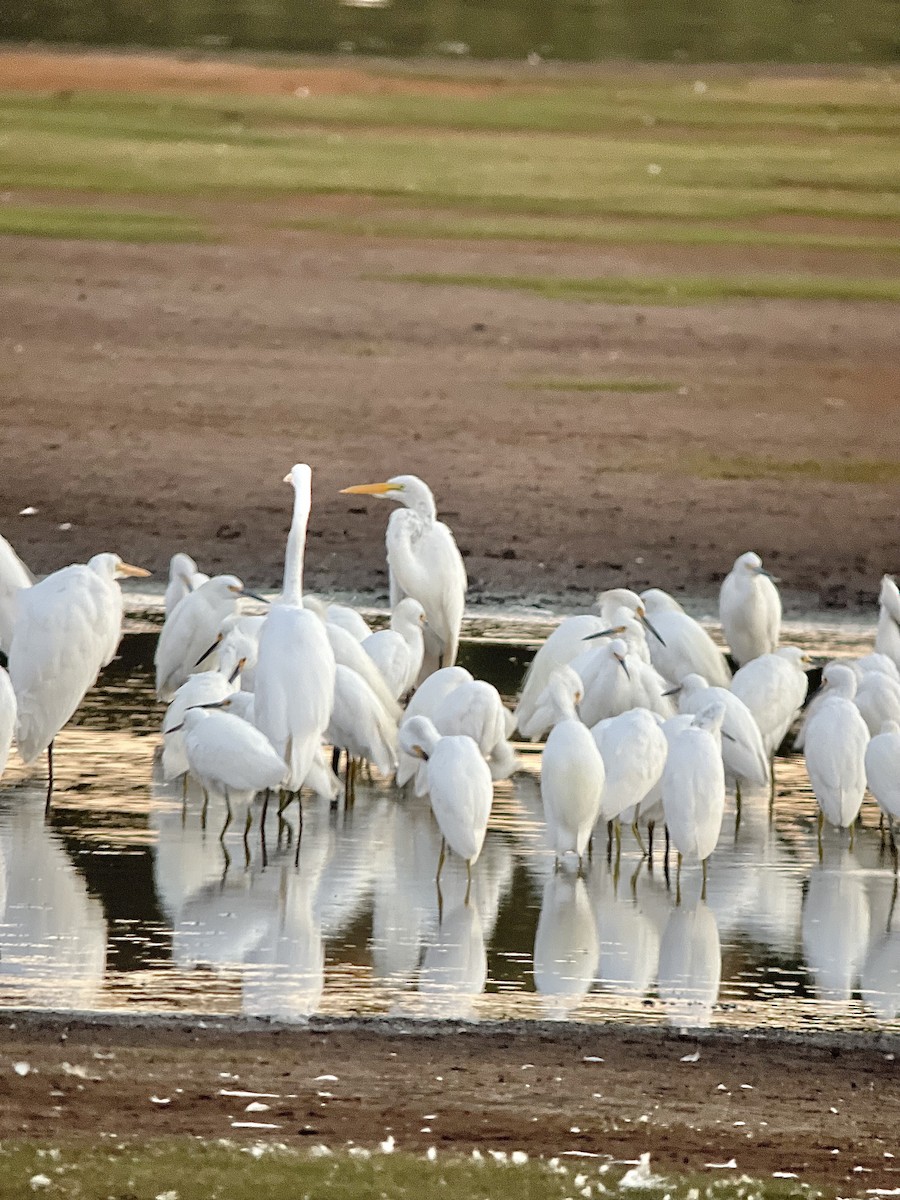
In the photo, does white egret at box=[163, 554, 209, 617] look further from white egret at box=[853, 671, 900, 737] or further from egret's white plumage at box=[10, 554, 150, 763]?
white egret at box=[853, 671, 900, 737]

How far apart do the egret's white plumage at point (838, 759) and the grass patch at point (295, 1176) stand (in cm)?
269

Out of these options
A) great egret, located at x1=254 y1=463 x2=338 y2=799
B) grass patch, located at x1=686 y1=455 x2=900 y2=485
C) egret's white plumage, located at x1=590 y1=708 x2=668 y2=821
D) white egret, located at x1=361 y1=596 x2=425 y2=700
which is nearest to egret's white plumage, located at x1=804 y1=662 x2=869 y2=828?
egret's white plumage, located at x1=590 y1=708 x2=668 y2=821

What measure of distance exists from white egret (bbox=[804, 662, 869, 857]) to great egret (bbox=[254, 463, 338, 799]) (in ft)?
5.39

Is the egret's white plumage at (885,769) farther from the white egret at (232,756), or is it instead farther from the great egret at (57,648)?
the great egret at (57,648)

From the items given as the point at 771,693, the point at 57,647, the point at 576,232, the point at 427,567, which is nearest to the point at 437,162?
the point at 576,232

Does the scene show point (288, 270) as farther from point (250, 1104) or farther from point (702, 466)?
point (250, 1104)

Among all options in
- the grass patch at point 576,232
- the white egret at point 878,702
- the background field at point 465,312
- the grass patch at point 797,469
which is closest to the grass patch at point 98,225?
the background field at point 465,312

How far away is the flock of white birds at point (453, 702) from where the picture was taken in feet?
25.4

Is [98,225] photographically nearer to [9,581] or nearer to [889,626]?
[9,581]

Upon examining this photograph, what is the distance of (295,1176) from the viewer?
5504 mm

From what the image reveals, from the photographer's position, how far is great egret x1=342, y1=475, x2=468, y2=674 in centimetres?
1056

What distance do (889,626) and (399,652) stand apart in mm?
2273

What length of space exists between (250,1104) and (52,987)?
3.33 feet

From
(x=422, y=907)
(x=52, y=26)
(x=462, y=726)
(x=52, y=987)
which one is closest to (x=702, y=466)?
(x=462, y=726)
